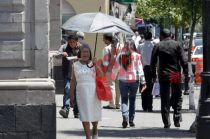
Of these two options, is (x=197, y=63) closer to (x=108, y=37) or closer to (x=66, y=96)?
(x=108, y=37)

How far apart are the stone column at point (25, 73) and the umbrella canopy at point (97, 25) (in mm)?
2977

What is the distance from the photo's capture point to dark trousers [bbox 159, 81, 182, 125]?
15695mm

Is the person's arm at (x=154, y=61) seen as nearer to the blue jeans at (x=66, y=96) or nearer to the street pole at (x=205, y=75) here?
the blue jeans at (x=66, y=96)

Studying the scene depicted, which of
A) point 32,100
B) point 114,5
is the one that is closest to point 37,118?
point 32,100

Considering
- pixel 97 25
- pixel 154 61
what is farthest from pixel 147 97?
pixel 97 25

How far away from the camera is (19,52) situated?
11195 mm

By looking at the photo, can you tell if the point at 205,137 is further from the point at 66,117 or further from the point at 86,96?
the point at 66,117

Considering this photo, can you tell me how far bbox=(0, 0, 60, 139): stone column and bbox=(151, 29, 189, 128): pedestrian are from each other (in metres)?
4.87

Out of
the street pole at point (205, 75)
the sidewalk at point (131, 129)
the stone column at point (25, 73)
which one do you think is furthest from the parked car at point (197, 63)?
the stone column at point (25, 73)

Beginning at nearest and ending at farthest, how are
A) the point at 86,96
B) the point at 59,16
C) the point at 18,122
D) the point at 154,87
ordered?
the point at 18,122, the point at 86,96, the point at 154,87, the point at 59,16

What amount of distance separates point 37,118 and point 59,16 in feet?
41.2

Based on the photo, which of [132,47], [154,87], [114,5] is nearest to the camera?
[132,47]

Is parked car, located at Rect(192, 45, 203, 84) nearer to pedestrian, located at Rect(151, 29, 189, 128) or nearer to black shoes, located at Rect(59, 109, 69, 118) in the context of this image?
black shoes, located at Rect(59, 109, 69, 118)

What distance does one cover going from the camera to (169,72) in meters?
15.8
